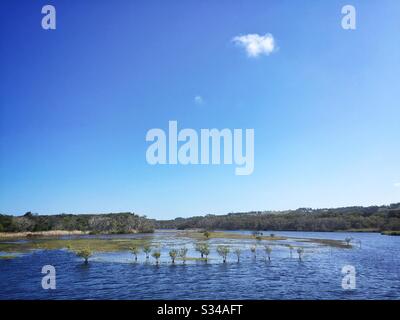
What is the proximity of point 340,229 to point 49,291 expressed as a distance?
76312 mm

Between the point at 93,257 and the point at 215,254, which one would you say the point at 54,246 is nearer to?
the point at 93,257

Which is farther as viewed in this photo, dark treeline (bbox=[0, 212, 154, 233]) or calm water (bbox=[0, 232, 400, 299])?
dark treeline (bbox=[0, 212, 154, 233])

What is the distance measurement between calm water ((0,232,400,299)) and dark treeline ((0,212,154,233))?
129ft

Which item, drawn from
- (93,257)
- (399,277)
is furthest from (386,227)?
(93,257)

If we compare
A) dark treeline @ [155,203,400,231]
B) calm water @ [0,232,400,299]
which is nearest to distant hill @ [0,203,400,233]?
dark treeline @ [155,203,400,231]

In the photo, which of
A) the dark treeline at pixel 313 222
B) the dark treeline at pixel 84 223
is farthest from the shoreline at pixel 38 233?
the dark treeline at pixel 313 222

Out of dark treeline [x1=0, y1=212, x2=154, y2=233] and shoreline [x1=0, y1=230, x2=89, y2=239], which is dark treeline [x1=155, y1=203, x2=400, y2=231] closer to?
dark treeline [x1=0, y1=212, x2=154, y2=233]

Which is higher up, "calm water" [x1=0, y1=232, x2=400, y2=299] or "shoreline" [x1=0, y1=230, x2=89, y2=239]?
"calm water" [x1=0, y1=232, x2=400, y2=299]

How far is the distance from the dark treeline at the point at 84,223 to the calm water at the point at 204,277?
39.2 m

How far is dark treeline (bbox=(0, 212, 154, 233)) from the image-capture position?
77.8 m

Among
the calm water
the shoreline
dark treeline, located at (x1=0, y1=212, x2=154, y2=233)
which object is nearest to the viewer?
the calm water

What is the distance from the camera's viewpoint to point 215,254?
4241cm

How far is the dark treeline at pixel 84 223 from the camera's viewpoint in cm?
7781

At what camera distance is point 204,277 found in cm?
2983
